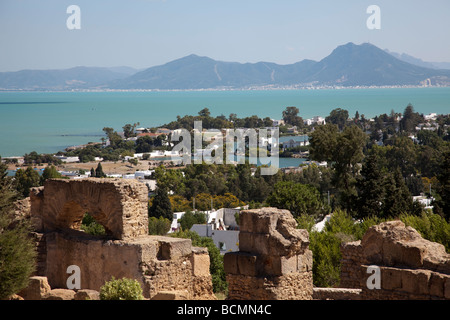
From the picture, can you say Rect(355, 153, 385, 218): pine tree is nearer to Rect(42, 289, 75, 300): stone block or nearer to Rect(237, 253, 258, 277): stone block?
Rect(237, 253, 258, 277): stone block

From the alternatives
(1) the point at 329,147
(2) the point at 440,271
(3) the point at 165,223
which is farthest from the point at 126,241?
(3) the point at 165,223

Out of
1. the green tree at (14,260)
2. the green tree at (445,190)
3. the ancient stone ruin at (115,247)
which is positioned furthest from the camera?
the green tree at (445,190)

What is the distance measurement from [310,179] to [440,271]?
190 ft

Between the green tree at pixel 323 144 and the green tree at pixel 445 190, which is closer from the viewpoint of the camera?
the green tree at pixel 445 190

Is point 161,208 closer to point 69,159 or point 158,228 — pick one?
point 158,228

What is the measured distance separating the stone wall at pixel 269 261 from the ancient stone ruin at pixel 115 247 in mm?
1042

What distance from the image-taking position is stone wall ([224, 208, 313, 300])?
1123 centimetres

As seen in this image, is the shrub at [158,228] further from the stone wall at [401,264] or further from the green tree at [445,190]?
the stone wall at [401,264]

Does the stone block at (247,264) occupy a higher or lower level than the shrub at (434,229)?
higher

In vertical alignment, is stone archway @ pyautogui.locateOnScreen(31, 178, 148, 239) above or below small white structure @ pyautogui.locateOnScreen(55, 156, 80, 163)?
above

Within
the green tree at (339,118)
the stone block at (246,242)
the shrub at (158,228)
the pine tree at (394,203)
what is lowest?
the shrub at (158,228)

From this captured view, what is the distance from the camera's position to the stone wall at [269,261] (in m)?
11.2

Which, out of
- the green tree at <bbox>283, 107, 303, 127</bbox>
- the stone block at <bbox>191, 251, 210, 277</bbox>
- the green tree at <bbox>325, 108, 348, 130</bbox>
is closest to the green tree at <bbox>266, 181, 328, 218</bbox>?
the stone block at <bbox>191, 251, 210, 277</bbox>

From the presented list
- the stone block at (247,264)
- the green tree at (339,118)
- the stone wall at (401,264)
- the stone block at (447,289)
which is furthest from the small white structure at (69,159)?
the stone block at (447,289)
